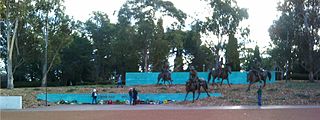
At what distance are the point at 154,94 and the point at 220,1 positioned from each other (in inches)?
965

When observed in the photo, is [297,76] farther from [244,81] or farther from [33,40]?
[33,40]

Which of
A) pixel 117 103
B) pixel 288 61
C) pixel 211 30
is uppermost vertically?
pixel 211 30

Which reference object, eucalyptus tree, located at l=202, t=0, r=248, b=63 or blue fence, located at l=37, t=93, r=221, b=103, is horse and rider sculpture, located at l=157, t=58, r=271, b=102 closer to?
blue fence, located at l=37, t=93, r=221, b=103

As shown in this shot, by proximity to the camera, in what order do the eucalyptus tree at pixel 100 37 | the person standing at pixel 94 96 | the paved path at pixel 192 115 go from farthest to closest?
the eucalyptus tree at pixel 100 37, the person standing at pixel 94 96, the paved path at pixel 192 115

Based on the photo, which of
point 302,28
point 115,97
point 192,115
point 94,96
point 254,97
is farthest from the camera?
point 302,28

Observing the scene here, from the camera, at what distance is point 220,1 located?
58125 millimetres

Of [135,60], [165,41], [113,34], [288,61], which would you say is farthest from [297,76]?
[113,34]

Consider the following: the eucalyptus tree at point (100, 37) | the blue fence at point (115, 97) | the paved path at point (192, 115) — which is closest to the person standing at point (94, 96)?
the blue fence at point (115, 97)

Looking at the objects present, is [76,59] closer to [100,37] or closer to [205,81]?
[100,37]

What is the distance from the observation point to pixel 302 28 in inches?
1876

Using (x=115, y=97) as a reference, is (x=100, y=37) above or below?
above

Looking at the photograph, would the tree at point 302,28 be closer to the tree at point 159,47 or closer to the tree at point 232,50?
the tree at point 232,50

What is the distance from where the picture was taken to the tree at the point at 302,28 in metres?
46.0

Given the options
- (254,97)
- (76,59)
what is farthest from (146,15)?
(254,97)
